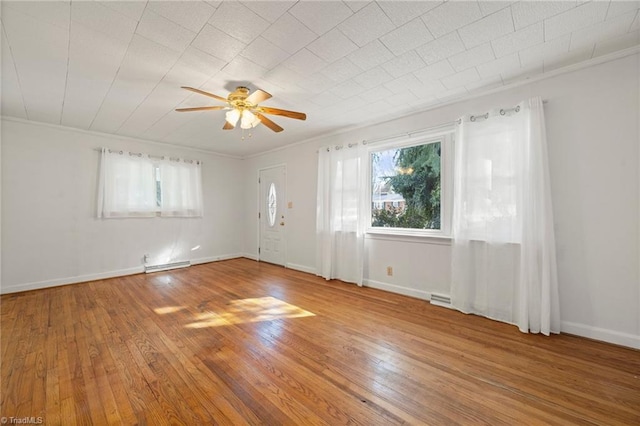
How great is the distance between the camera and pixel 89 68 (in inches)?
92.7

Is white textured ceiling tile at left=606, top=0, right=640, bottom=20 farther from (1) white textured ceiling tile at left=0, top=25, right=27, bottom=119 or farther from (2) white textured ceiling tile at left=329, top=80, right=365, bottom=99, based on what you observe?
(1) white textured ceiling tile at left=0, top=25, right=27, bottom=119

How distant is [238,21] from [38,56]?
1909 mm

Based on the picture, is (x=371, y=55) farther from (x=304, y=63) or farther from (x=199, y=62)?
(x=199, y=62)

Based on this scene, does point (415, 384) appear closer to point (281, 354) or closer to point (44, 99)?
point (281, 354)

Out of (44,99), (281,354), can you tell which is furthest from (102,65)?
(281,354)

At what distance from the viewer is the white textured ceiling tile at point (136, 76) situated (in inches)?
81.9

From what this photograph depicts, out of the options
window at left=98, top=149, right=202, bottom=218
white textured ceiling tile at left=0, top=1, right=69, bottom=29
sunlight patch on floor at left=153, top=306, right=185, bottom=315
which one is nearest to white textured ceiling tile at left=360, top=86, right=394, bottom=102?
white textured ceiling tile at left=0, top=1, right=69, bottom=29

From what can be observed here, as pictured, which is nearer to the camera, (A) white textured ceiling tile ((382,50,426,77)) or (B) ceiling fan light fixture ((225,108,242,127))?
(A) white textured ceiling tile ((382,50,426,77))

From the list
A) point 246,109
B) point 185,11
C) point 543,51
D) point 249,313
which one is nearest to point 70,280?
point 249,313

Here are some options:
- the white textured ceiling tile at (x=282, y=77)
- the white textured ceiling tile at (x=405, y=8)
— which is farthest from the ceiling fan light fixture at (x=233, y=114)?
the white textured ceiling tile at (x=405, y=8)

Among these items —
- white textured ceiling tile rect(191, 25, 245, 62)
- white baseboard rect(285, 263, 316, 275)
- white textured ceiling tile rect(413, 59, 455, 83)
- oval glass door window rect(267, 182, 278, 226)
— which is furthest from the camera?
oval glass door window rect(267, 182, 278, 226)

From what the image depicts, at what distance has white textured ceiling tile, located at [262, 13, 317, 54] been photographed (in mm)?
1779

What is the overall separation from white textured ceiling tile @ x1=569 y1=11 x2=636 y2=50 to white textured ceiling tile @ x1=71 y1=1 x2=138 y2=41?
3.37 metres

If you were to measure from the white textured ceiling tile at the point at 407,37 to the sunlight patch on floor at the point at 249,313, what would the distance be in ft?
9.13
